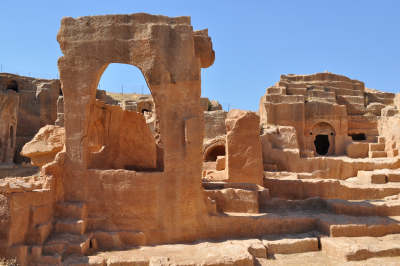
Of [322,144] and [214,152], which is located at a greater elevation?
[322,144]

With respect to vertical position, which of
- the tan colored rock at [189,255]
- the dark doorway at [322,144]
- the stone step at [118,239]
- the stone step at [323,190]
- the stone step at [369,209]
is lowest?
the tan colored rock at [189,255]

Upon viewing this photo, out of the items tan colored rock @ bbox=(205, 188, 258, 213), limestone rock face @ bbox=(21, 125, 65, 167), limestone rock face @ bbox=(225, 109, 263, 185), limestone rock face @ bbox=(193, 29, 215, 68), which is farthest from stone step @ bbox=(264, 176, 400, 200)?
limestone rock face @ bbox=(21, 125, 65, 167)

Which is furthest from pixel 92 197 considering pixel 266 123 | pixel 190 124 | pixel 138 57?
pixel 266 123

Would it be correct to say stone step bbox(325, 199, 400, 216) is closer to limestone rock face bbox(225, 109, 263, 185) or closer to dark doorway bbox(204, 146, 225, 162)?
limestone rock face bbox(225, 109, 263, 185)

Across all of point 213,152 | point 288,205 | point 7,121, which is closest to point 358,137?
point 213,152

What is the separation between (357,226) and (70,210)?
4.97m

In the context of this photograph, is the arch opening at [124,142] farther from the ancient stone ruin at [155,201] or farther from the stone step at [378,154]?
the stone step at [378,154]

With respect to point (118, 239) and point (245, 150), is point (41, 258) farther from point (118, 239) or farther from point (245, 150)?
point (245, 150)

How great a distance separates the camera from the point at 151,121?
60.0 ft

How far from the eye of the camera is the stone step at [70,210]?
6.00 m

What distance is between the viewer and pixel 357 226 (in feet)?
20.5

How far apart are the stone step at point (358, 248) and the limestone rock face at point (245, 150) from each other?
11.8 ft

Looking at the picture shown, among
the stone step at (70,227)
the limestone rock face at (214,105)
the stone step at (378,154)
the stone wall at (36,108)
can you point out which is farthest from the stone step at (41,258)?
the stone wall at (36,108)

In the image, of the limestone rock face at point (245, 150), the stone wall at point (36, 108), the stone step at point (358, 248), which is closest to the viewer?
the stone step at point (358, 248)
